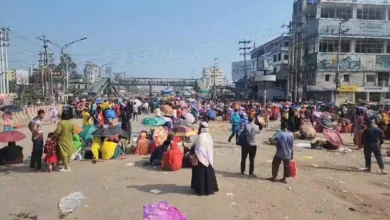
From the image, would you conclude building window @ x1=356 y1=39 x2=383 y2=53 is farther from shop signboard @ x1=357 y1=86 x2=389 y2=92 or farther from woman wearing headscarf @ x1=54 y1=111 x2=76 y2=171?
woman wearing headscarf @ x1=54 y1=111 x2=76 y2=171

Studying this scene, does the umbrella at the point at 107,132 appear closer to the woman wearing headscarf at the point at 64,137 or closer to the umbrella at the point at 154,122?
the woman wearing headscarf at the point at 64,137

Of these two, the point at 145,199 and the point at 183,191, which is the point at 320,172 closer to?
the point at 183,191

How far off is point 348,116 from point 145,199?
23.3 meters

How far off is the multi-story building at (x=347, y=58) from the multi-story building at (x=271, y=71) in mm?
5769

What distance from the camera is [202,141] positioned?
7.74 m

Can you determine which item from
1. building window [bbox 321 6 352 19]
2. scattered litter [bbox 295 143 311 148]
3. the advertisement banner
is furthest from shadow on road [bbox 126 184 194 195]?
building window [bbox 321 6 352 19]

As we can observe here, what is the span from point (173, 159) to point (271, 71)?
64.1 m

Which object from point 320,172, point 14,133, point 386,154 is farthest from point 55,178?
point 386,154

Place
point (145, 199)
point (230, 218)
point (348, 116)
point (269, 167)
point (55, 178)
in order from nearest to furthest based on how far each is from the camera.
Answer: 1. point (230, 218)
2. point (145, 199)
3. point (55, 178)
4. point (269, 167)
5. point (348, 116)

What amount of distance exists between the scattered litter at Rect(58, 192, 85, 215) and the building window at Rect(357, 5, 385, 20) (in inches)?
2277

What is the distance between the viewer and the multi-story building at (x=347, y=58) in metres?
51.5

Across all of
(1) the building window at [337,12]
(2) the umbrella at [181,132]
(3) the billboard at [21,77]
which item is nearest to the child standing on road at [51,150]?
(2) the umbrella at [181,132]

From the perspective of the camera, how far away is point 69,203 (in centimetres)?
715

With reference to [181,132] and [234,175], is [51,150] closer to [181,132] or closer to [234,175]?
[181,132]
